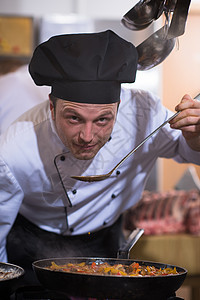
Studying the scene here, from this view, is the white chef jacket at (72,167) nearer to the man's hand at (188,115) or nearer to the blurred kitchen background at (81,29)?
the man's hand at (188,115)

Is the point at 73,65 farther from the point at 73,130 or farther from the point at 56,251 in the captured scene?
the point at 56,251

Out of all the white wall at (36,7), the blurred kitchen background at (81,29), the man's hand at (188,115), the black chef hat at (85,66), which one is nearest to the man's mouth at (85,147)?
the black chef hat at (85,66)

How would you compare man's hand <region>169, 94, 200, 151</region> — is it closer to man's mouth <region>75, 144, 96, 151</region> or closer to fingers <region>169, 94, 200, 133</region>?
fingers <region>169, 94, 200, 133</region>

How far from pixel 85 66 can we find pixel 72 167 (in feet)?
1.16

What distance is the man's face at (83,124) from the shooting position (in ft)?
4.05

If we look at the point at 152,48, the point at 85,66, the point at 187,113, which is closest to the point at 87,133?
the point at 85,66

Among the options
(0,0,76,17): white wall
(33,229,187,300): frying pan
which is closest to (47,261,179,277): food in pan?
(33,229,187,300): frying pan

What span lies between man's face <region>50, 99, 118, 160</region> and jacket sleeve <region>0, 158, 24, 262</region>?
0.70 ft

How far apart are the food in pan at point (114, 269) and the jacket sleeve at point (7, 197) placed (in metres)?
0.30

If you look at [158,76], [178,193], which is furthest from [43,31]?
[178,193]

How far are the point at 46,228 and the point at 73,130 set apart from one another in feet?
1.78

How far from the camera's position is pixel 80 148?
1292 mm

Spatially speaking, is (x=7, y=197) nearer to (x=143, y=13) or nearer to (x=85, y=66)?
(x=85, y=66)

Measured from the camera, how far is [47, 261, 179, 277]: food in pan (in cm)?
114
